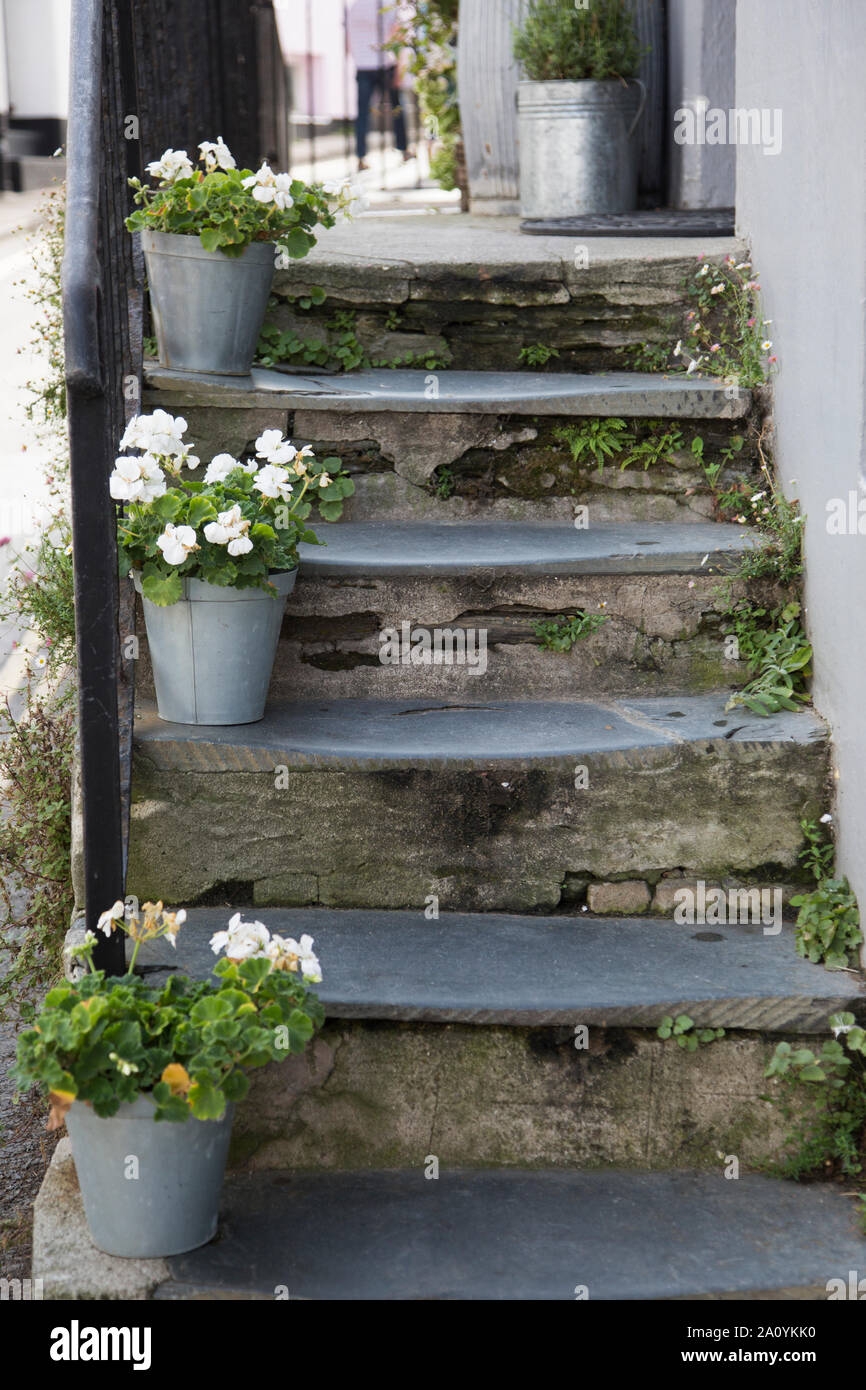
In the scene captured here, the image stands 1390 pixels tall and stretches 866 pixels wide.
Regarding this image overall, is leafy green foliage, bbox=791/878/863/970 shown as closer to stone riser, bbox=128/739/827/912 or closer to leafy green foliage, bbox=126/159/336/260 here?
stone riser, bbox=128/739/827/912

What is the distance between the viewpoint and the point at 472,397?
2.75 meters

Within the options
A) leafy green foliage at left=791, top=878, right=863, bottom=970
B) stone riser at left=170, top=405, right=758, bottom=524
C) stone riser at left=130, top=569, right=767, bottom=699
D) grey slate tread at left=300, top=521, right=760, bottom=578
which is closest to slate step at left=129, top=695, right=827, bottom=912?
leafy green foliage at left=791, top=878, right=863, bottom=970

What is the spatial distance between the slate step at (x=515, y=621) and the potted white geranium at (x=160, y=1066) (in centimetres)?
84

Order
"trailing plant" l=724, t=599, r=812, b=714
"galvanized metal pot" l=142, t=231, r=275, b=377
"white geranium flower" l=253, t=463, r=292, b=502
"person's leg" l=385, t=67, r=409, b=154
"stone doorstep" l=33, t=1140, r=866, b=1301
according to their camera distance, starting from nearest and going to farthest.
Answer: "stone doorstep" l=33, t=1140, r=866, b=1301 → "white geranium flower" l=253, t=463, r=292, b=502 → "trailing plant" l=724, t=599, r=812, b=714 → "galvanized metal pot" l=142, t=231, r=275, b=377 → "person's leg" l=385, t=67, r=409, b=154

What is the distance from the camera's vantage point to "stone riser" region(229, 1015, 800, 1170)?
6.80 ft

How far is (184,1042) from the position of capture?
1.72 m

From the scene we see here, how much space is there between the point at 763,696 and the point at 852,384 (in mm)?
555

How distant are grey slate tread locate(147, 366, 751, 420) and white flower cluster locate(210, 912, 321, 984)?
4.15 ft

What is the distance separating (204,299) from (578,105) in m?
1.95

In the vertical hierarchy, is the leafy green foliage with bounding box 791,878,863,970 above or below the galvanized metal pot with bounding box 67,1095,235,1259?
above

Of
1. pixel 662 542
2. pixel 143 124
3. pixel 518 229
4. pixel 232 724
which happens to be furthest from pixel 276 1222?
pixel 518 229

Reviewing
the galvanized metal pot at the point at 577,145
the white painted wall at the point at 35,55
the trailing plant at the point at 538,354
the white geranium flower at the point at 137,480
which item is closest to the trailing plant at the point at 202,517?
the white geranium flower at the point at 137,480

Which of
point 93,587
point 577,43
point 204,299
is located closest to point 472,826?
point 93,587
